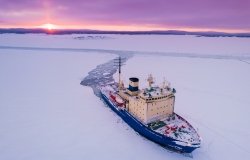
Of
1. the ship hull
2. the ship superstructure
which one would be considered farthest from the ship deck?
the ship hull

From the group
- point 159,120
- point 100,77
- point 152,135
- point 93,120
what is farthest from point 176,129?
point 100,77

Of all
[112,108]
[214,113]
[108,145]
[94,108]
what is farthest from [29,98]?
[214,113]

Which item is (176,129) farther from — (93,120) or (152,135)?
(93,120)

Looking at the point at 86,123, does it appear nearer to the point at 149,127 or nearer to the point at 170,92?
the point at 149,127

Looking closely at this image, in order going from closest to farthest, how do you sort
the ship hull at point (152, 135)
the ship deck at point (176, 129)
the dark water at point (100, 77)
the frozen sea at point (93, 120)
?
the ship hull at point (152, 135) < the frozen sea at point (93, 120) < the ship deck at point (176, 129) < the dark water at point (100, 77)

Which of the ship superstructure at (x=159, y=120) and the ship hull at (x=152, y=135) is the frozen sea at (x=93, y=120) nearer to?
the ship hull at (x=152, y=135)

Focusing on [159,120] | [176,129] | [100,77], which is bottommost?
[176,129]

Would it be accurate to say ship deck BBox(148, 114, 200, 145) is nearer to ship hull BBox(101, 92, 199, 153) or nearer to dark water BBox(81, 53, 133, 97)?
ship hull BBox(101, 92, 199, 153)

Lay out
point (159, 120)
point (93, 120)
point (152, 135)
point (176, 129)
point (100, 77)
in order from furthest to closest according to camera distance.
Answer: point (100, 77) → point (93, 120) → point (159, 120) → point (176, 129) → point (152, 135)

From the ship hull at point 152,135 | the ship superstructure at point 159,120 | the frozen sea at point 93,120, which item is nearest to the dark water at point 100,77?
the frozen sea at point 93,120

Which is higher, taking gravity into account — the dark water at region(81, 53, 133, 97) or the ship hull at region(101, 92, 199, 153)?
the dark water at region(81, 53, 133, 97)

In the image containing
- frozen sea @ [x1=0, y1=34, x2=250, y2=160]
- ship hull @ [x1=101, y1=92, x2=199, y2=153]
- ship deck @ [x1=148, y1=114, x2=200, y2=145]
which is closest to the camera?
ship hull @ [x1=101, y1=92, x2=199, y2=153]

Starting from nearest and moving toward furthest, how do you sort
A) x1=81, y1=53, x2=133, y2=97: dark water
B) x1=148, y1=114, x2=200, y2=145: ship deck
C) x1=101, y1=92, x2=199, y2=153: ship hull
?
x1=101, y1=92, x2=199, y2=153: ship hull
x1=148, y1=114, x2=200, y2=145: ship deck
x1=81, y1=53, x2=133, y2=97: dark water
